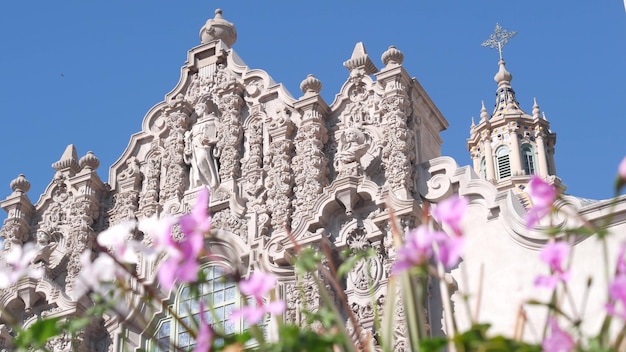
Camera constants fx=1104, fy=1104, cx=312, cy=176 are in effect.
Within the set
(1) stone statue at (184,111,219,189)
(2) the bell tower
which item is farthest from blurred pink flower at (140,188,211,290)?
(2) the bell tower

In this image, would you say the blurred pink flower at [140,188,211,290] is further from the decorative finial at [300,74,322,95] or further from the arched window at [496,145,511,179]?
the arched window at [496,145,511,179]

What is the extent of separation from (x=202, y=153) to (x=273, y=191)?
1.91 m

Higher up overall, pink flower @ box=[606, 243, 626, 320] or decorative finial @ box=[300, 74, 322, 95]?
decorative finial @ box=[300, 74, 322, 95]

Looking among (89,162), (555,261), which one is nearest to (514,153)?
(89,162)

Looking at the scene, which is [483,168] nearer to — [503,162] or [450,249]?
[503,162]

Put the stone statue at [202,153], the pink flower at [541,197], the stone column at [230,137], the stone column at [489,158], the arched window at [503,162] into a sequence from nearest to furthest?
the pink flower at [541,197] → the stone column at [230,137] → the stone statue at [202,153] → the stone column at [489,158] → the arched window at [503,162]

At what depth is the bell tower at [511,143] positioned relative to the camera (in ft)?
151

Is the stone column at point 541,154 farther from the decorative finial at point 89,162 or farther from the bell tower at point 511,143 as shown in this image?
the decorative finial at point 89,162

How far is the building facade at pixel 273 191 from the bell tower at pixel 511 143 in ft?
91.3

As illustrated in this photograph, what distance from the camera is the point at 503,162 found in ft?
154

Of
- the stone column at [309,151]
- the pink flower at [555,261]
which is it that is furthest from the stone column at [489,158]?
the pink flower at [555,261]

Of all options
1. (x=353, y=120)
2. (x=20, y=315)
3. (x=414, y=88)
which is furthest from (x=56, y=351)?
(x=414, y=88)

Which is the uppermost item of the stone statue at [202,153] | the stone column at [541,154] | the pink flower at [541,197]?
the stone column at [541,154]

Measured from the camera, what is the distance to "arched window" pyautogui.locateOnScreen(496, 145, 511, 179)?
46312 mm
